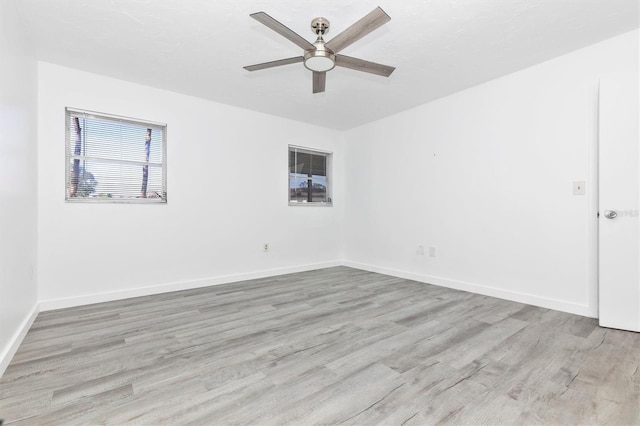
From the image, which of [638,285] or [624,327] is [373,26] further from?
[624,327]

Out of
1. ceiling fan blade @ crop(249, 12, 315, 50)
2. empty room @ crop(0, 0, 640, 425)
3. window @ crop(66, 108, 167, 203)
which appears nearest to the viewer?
empty room @ crop(0, 0, 640, 425)

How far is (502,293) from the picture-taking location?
11.1ft

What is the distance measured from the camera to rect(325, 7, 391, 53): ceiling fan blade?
6.21 feet

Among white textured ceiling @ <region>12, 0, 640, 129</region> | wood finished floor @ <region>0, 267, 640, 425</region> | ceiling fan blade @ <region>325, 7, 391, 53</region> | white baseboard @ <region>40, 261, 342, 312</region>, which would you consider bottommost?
wood finished floor @ <region>0, 267, 640, 425</region>

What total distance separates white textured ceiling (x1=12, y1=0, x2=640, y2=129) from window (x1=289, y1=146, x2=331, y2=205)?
151cm

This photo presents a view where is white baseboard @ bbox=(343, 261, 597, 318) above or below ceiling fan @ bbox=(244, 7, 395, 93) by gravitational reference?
below

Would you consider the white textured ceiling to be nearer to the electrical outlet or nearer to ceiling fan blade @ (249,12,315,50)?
ceiling fan blade @ (249,12,315,50)

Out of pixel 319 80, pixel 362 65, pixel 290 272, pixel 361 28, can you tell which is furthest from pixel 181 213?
pixel 361 28

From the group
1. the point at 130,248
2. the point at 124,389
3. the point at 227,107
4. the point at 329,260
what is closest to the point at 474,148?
the point at 329,260

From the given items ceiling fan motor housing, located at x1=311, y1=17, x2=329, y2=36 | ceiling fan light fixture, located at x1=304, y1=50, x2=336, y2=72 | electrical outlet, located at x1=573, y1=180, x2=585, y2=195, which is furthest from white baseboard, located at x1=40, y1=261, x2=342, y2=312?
electrical outlet, located at x1=573, y1=180, x2=585, y2=195

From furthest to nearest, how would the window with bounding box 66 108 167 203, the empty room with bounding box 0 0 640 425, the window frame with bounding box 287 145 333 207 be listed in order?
1. the window frame with bounding box 287 145 333 207
2. the window with bounding box 66 108 167 203
3. the empty room with bounding box 0 0 640 425

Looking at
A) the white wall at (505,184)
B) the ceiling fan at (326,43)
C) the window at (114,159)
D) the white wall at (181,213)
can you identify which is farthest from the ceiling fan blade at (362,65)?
the window at (114,159)

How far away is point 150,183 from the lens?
3.77m

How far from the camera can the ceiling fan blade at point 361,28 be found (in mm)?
1894
